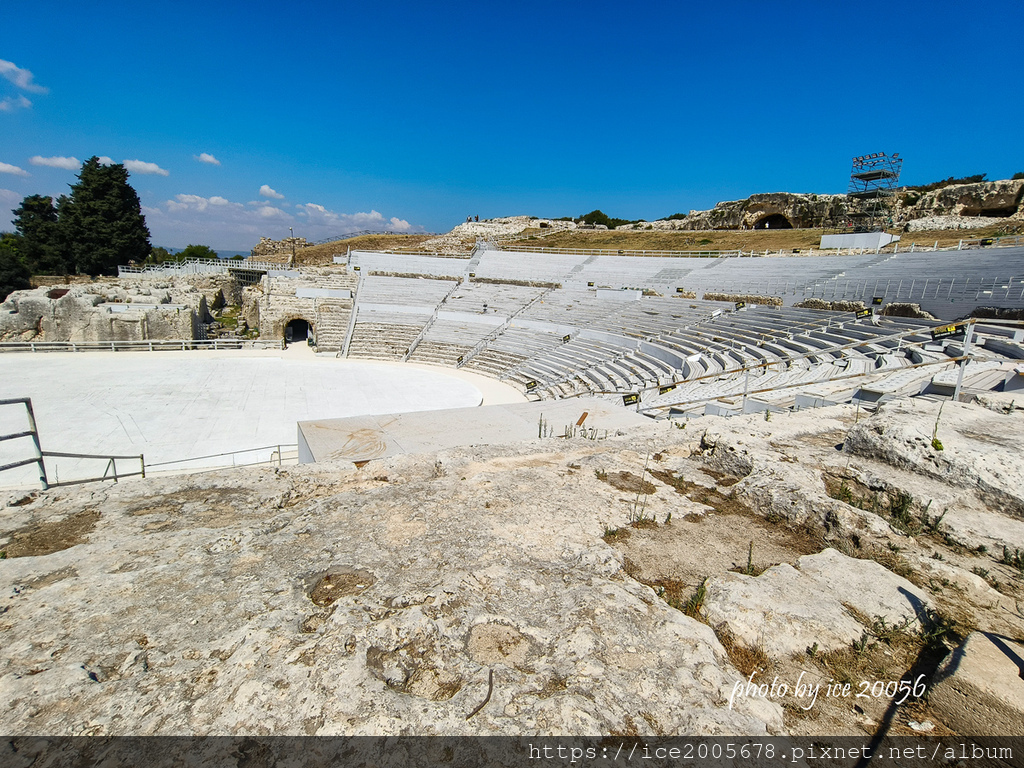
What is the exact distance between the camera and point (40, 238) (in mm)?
39594

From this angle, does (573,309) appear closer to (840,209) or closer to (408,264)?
(408,264)

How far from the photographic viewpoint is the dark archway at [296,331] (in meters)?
29.8

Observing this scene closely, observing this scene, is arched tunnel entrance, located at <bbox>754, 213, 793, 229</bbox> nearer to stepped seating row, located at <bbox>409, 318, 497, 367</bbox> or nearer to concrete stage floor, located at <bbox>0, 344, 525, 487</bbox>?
stepped seating row, located at <bbox>409, 318, 497, 367</bbox>

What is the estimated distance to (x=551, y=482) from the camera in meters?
3.91

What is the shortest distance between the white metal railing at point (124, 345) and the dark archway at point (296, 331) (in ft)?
10.3

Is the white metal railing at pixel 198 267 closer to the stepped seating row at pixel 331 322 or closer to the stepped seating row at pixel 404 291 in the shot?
the stepped seating row at pixel 404 291

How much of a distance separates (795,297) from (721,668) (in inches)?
969

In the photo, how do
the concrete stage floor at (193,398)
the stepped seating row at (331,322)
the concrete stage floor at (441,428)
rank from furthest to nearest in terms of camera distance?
the stepped seating row at (331,322) → the concrete stage floor at (193,398) → the concrete stage floor at (441,428)

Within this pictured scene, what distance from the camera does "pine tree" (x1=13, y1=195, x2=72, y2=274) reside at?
37.3m

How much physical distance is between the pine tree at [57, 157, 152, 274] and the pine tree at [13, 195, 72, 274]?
75 cm

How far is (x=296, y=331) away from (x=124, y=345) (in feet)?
34.5

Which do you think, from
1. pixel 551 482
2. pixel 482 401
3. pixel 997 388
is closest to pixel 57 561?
pixel 551 482

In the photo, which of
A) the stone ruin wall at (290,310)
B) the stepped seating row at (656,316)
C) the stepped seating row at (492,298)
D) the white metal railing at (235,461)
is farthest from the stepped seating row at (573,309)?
the white metal railing at (235,461)

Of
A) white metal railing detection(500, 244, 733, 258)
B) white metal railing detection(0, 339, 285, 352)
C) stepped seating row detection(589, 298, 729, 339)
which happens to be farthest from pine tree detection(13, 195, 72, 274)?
stepped seating row detection(589, 298, 729, 339)
